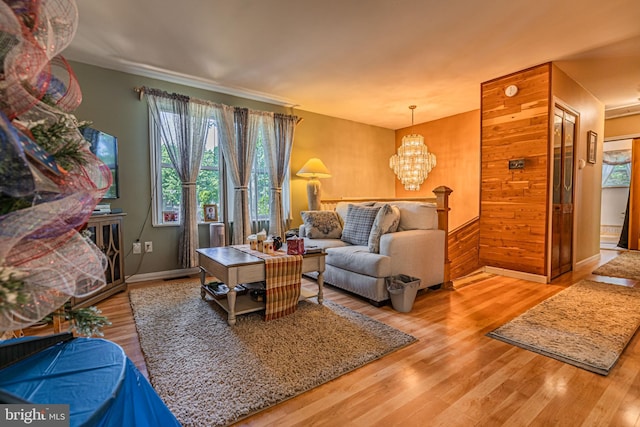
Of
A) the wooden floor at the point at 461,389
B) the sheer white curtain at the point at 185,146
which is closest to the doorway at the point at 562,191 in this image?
the wooden floor at the point at 461,389

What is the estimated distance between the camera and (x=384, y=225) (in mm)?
2836

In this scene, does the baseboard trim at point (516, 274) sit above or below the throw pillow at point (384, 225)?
below

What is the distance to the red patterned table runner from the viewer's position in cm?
230

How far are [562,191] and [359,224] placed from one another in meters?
2.61

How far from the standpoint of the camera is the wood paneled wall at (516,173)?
3.40m

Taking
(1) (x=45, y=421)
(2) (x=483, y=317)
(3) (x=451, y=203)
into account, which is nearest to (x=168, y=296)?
(1) (x=45, y=421)

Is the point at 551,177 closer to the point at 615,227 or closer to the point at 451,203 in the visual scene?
the point at 451,203

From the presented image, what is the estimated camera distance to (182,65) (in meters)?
3.31

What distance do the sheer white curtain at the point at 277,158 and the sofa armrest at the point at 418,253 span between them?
2.13 meters

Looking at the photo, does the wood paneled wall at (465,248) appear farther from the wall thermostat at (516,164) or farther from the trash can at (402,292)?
the trash can at (402,292)

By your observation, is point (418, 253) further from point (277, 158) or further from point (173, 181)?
point (173, 181)

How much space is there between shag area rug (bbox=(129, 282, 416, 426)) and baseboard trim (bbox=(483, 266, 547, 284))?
2318 mm

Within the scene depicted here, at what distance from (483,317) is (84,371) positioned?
2.60 meters

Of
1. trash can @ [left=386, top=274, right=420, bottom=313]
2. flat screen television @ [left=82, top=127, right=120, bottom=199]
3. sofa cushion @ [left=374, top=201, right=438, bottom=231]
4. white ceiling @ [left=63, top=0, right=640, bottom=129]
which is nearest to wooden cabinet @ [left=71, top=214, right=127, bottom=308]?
flat screen television @ [left=82, top=127, right=120, bottom=199]
